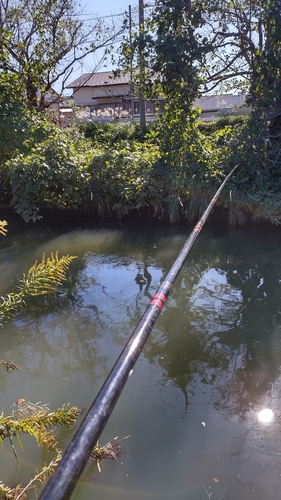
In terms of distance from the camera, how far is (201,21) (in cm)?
750

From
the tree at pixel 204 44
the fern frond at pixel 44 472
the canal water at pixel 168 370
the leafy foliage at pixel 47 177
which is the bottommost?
the canal water at pixel 168 370

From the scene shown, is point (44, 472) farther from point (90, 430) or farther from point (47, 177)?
point (47, 177)

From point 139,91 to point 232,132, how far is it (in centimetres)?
208

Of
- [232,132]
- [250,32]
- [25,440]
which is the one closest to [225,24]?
[250,32]

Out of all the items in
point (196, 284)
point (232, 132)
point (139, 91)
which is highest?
point (139, 91)

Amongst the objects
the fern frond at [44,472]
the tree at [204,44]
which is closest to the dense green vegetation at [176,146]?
the tree at [204,44]

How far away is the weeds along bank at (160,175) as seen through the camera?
729cm

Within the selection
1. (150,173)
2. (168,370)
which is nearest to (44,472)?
(168,370)

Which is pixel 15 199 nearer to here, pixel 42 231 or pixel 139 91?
pixel 42 231

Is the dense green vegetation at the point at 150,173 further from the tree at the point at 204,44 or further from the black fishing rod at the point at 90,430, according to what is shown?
the black fishing rod at the point at 90,430

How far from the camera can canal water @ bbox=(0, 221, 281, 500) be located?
2.24 meters

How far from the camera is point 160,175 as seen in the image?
7664 millimetres

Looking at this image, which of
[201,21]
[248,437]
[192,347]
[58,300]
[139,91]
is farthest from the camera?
[139,91]

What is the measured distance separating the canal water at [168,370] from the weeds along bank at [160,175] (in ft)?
4.84
